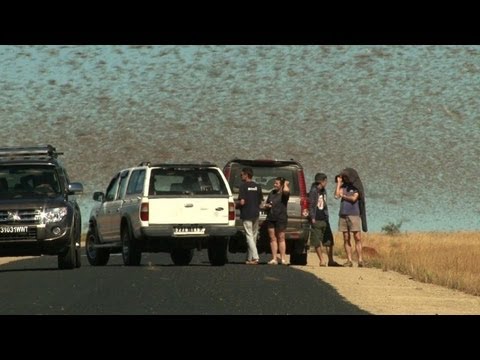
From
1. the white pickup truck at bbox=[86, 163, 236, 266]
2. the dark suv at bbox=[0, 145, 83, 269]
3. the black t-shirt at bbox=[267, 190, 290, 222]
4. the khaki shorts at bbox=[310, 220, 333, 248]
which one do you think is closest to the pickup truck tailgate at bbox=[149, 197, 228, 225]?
the white pickup truck at bbox=[86, 163, 236, 266]

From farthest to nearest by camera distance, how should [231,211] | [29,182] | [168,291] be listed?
[231,211]
[29,182]
[168,291]

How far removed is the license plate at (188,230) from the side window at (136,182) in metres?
0.96

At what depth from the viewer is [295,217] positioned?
2991 centimetres

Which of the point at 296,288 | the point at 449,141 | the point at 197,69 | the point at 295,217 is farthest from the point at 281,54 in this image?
the point at 296,288

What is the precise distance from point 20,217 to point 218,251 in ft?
13.4

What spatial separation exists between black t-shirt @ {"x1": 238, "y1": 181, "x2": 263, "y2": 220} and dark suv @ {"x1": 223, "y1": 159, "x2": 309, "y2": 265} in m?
0.68

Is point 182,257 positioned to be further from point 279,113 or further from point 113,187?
point 279,113

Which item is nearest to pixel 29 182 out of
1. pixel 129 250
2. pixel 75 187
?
pixel 75 187

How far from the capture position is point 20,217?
87.1 ft

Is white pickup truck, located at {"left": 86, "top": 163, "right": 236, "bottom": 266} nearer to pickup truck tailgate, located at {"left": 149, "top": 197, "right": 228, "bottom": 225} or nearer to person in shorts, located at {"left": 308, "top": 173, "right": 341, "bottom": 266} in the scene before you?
pickup truck tailgate, located at {"left": 149, "top": 197, "right": 228, "bottom": 225}

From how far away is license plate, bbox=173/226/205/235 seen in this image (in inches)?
1097
